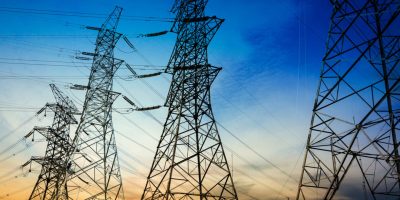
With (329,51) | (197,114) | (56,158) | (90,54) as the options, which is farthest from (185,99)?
(56,158)

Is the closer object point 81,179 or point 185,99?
point 185,99

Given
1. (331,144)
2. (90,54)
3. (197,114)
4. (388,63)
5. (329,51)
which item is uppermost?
(90,54)

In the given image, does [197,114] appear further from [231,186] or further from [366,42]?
[366,42]

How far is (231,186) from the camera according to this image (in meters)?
16.2

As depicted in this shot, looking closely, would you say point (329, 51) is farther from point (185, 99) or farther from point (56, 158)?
point (56, 158)

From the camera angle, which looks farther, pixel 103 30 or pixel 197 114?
pixel 103 30

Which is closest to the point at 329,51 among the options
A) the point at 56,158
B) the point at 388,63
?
the point at 388,63

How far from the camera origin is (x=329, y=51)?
46.2 ft

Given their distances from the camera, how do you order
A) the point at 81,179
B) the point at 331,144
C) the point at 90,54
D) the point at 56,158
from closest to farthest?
the point at 331,144 → the point at 81,179 → the point at 90,54 → the point at 56,158

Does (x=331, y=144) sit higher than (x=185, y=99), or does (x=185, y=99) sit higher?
(x=185, y=99)

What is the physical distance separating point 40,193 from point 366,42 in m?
28.8

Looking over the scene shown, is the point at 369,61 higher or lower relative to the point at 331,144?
higher

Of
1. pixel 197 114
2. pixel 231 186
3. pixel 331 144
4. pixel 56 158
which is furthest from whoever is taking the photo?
pixel 56 158

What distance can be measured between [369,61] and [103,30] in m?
21.2
